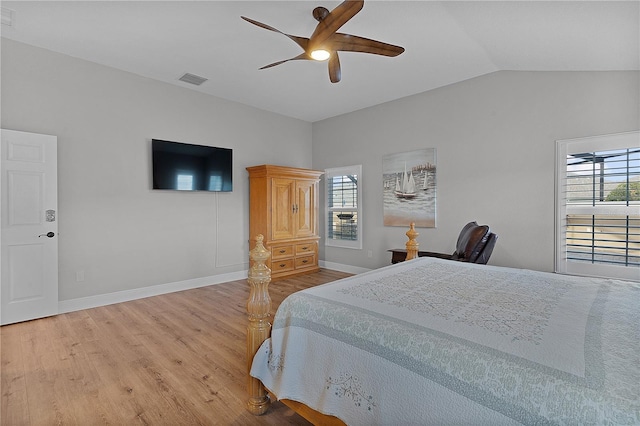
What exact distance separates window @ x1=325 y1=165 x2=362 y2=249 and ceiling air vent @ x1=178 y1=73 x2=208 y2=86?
8.76 ft

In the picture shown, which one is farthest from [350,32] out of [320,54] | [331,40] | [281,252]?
[281,252]

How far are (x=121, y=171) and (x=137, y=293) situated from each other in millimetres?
1583

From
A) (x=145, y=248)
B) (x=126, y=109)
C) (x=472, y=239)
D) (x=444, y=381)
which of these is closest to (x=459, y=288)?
(x=444, y=381)

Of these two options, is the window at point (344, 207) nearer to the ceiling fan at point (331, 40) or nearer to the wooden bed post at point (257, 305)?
the ceiling fan at point (331, 40)

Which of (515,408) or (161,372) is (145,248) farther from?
(515,408)

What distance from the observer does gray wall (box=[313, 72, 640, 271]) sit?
3221 mm

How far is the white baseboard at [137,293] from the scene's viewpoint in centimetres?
355

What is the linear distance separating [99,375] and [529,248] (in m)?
4.35

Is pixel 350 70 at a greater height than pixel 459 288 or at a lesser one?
greater

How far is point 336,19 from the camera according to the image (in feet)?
7.02

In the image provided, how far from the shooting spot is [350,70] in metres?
3.86

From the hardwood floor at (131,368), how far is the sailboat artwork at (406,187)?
2861 millimetres

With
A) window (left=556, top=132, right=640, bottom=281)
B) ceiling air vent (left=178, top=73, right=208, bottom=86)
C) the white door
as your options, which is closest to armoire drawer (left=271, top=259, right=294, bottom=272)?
the white door

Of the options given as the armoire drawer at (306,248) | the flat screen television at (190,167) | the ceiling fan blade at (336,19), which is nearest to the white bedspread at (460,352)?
the ceiling fan blade at (336,19)
